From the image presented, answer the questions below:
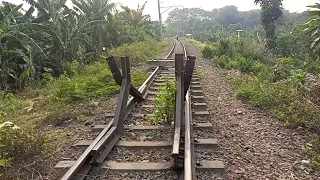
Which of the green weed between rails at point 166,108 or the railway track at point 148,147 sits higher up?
the green weed between rails at point 166,108

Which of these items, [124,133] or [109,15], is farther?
[109,15]

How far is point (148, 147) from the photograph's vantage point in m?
4.39

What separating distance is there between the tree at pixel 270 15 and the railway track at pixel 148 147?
25821 mm

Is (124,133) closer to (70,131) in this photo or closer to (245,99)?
(70,131)

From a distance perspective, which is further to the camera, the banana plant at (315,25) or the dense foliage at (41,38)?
the banana plant at (315,25)

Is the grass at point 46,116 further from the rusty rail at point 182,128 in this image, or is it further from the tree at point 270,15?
the tree at point 270,15

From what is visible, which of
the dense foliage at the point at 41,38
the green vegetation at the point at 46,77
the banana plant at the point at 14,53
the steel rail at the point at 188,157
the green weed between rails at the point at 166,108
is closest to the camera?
the steel rail at the point at 188,157

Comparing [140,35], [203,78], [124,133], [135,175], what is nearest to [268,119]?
[124,133]

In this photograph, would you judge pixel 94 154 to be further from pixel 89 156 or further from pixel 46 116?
pixel 46 116

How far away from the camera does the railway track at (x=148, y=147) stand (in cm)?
367

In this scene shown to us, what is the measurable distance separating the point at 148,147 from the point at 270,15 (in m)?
28.8

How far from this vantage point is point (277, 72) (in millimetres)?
9758

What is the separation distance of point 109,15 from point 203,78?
12349 mm

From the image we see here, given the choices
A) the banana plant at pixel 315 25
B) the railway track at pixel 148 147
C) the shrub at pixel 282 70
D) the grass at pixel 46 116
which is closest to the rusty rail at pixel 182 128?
the railway track at pixel 148 147
